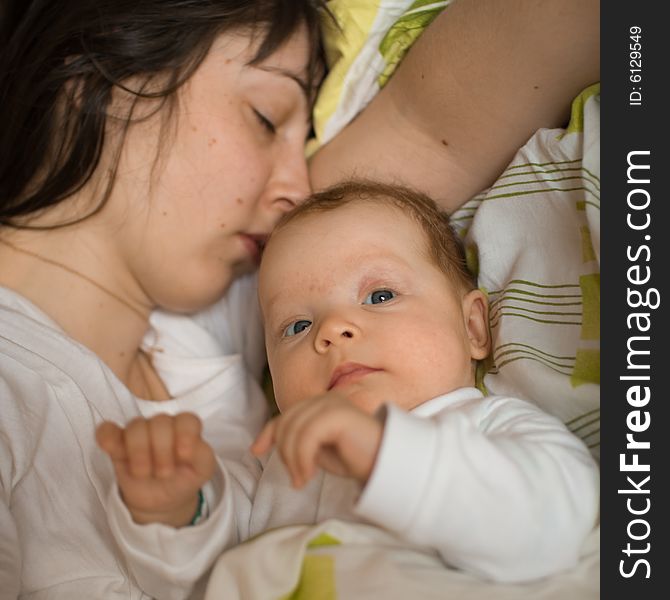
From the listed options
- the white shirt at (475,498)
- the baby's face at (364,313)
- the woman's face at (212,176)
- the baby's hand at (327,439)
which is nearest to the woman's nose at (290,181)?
the woman's face at (212,176)

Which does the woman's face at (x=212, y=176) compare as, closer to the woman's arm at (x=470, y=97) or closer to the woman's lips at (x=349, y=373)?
the woman's arm at (x=470, y=97)

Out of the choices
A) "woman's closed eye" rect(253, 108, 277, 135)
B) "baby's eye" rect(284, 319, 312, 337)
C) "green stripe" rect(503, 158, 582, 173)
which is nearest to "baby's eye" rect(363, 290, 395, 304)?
"baby's eye" rect(284, 319, 312, 337)

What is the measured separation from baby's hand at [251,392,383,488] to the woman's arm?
654 millimetres

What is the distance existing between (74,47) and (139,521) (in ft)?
2.93

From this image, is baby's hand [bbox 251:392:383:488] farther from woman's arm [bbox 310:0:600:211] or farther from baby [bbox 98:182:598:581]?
woman's arm [bbox 310:0:600:211]

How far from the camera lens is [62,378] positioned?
1.27 meters

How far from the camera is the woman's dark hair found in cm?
140

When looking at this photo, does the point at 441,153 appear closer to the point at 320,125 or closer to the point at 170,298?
the point at 320,125

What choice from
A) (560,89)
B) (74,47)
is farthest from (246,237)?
(560,89)

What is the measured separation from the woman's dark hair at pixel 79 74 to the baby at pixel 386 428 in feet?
1.34

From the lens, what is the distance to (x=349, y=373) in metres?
1.02

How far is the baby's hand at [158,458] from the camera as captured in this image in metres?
0.84

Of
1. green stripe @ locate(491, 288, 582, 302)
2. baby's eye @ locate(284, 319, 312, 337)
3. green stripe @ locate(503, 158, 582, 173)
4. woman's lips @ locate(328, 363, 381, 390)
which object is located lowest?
woman's lips @ locate(328, 363, 381, 390)

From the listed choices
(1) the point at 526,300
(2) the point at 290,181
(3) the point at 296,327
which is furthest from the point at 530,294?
(2) the point at 290,181
